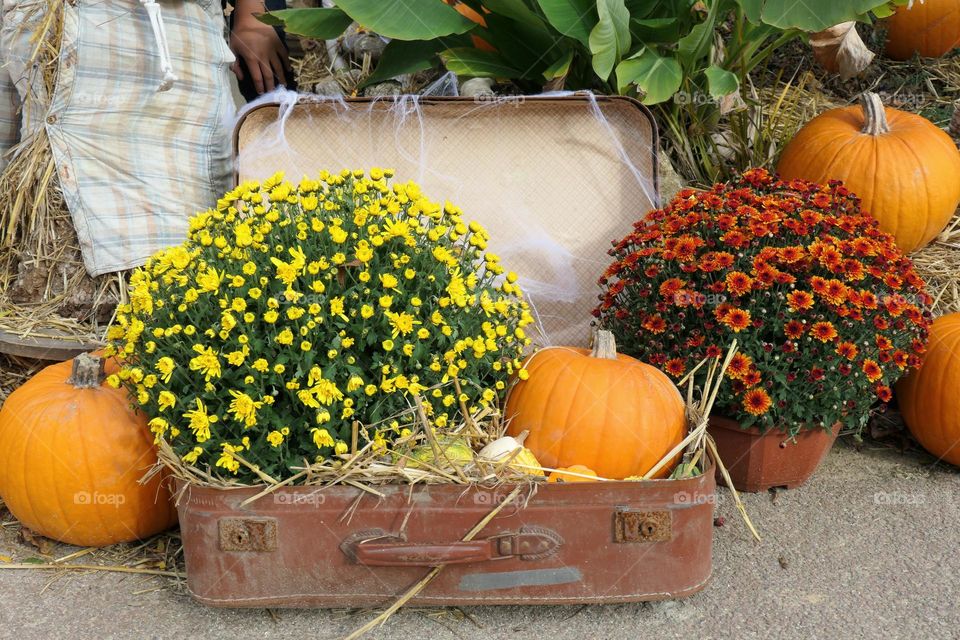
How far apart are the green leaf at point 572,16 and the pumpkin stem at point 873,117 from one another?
0.95 metres

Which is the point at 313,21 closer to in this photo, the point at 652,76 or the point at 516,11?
the point at 516,11

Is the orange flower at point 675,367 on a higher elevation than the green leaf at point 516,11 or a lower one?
lower

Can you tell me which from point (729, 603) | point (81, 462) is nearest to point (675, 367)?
point (729, 603)

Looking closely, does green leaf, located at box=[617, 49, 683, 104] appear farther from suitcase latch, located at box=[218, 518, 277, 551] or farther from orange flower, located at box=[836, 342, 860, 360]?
suitcase latch, located at box=[218, 518, 277, 551]

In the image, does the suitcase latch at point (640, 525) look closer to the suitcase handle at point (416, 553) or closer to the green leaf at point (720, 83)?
the suitcase handle at point (416, 553)

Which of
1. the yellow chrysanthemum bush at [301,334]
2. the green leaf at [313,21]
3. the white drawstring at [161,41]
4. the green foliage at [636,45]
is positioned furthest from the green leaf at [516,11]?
the yellow chrysanthemum bush at [301,334]

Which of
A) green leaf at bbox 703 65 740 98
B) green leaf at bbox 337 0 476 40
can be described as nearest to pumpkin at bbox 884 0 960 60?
green leaf at bbox 703 65 740 98

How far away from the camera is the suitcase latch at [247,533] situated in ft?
6.31

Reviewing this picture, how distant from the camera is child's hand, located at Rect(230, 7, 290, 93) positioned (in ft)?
11.8

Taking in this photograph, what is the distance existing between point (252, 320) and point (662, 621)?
1121 mm

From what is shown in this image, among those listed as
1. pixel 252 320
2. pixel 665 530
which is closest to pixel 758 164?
pixel 665 530

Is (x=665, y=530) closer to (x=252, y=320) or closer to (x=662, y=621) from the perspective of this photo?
(x=662, y=621)

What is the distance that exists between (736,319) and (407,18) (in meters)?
1.56

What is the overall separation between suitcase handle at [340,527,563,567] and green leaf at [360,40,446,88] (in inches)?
77.4
